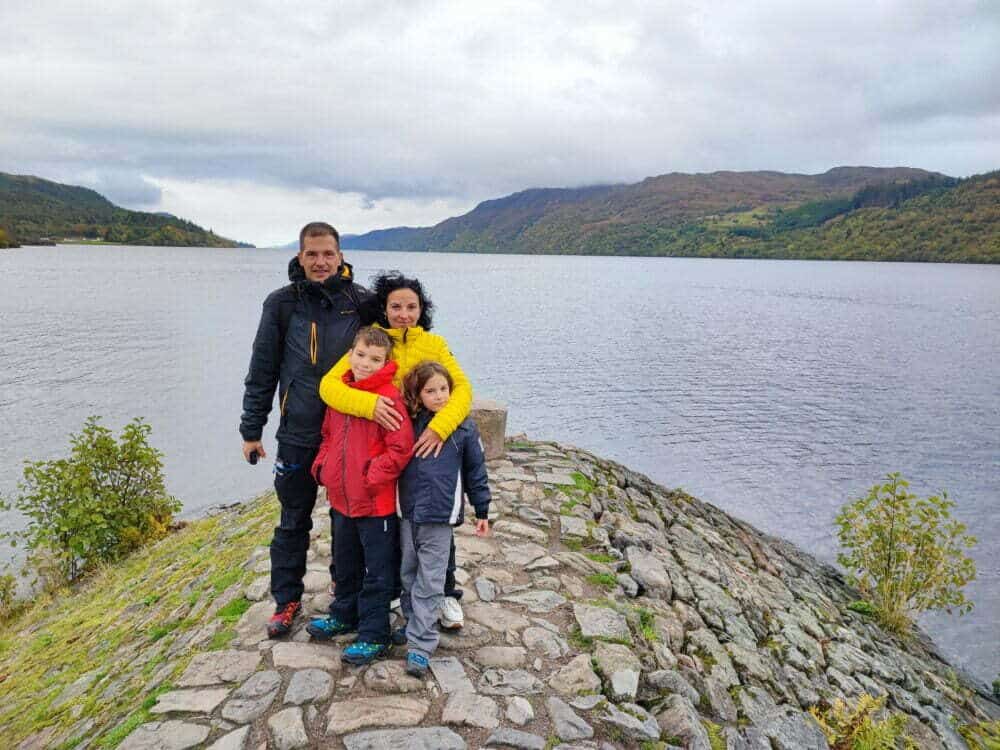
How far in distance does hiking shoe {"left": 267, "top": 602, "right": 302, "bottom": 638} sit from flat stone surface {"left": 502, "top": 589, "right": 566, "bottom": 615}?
86.9 inches

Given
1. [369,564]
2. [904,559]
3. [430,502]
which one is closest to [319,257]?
[430,502]

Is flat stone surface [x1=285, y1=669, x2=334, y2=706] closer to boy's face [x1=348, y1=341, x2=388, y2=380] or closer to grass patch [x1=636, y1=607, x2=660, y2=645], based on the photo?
boy's face [x1=348, y1=341, x2=388, y2=380]

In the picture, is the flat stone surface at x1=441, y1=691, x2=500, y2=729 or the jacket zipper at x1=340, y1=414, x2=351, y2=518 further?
the jacket zipper at x1=340, y1=414, x2=351, y2=518

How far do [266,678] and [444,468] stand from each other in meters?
2.24

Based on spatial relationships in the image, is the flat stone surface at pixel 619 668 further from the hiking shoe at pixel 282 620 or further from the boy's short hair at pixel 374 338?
the boy's short hair at pixel 374 338

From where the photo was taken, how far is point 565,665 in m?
5.61

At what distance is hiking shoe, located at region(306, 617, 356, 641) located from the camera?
5.57m

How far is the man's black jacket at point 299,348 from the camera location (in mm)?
5254

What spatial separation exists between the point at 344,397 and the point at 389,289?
105 cm

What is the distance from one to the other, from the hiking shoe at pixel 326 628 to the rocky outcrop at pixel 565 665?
8 centimetres

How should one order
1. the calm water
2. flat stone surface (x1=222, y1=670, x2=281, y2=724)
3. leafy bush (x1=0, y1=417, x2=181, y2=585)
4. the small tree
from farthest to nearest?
the calm water, leafy bush (x1=0, y1=417, x2=181, y2=585), the small tree, flat stone surface (x1=222, y1=670, x2=281, y2=724)

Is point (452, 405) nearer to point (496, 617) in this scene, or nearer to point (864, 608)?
point (496, 617)

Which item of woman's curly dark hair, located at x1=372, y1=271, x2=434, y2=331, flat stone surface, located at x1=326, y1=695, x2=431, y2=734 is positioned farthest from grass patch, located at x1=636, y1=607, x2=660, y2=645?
woman's curly dark hair, located at x1=372, y1=271, x2=434, y2=331

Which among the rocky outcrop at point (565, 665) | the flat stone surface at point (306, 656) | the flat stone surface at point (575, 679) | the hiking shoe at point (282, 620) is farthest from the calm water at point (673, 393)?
the hiking shoe at point (282, 620)
